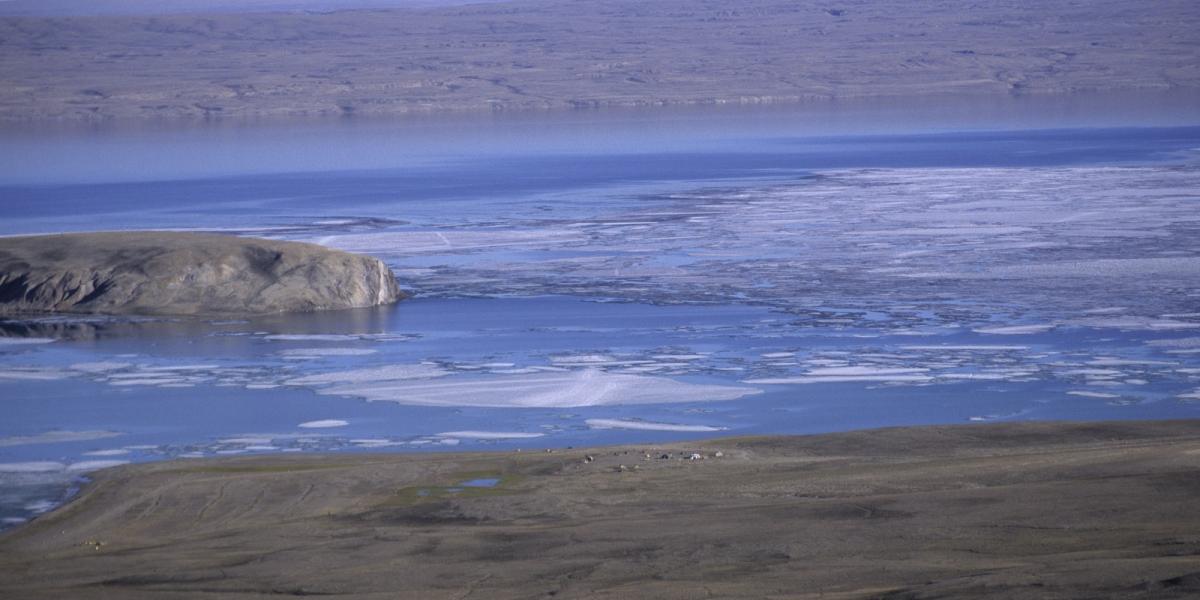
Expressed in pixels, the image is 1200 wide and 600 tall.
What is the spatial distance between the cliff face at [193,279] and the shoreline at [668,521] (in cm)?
779

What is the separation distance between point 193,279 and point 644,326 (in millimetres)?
5711

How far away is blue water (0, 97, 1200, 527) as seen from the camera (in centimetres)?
1339

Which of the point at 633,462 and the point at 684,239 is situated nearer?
the point at 633,462

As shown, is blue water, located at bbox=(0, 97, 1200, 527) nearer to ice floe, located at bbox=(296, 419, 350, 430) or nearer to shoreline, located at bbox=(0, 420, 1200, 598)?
ice floe, located at bbox=(296, 419, 350, 430)

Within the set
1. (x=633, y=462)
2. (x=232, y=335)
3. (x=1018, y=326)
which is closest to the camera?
(x=633, y=462)

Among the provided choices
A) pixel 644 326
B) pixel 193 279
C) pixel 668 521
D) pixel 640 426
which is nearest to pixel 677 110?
pixel 193 279

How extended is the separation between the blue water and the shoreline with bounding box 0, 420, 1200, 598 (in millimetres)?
1004

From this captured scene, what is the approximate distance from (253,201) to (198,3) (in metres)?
156

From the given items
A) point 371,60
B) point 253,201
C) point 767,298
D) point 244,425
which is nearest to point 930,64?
point 371,60

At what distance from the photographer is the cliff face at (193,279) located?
1947cm

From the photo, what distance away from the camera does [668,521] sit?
30.3 ft

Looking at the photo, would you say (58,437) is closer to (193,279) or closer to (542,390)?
(542,390)

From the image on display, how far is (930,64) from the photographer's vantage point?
8519 centimetres

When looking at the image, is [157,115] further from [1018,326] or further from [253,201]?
[1018,326]
